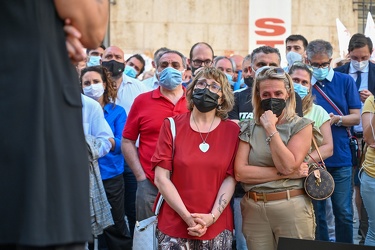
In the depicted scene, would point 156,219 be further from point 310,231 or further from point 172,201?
point 310,231

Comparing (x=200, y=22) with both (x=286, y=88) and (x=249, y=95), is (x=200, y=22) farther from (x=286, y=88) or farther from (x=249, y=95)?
(x=286, y=88)

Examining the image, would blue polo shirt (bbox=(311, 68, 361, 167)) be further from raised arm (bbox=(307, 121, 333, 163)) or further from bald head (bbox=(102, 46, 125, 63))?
bald head (bbox=(102, 46, 125, 63))

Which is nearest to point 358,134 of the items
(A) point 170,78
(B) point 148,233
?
(A) point 170,78

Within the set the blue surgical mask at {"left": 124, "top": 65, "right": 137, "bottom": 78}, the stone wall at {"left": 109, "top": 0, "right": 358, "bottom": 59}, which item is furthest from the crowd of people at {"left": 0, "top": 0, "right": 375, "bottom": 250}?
the stone wall at {"left": 109, "top": 0, "right": 358, "bottom": 59}

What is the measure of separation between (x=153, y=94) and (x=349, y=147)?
7.29ft

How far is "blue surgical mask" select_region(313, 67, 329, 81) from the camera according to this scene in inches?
328

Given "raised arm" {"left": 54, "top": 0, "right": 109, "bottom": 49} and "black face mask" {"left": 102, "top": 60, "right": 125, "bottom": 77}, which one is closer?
"raised arm" {"left": 54, "top": 0, "right": 109, "bottom": 49}

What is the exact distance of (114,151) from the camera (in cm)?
797

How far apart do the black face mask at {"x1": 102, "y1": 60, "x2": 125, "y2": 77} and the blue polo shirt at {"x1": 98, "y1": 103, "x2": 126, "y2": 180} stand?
105cm

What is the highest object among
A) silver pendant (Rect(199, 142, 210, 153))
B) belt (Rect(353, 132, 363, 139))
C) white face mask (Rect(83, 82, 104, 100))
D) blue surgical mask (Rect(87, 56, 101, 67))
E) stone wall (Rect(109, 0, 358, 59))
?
stone wall (Rect(109, 0, 358, 59))

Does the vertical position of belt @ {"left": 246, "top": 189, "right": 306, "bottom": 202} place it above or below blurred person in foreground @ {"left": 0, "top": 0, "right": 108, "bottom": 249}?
below

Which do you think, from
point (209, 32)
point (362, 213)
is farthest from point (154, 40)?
point (362, 213)

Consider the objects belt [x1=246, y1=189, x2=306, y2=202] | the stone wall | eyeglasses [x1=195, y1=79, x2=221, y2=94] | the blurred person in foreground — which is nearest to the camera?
the blurred person in foreground

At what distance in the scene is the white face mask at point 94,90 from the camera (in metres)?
8.24
